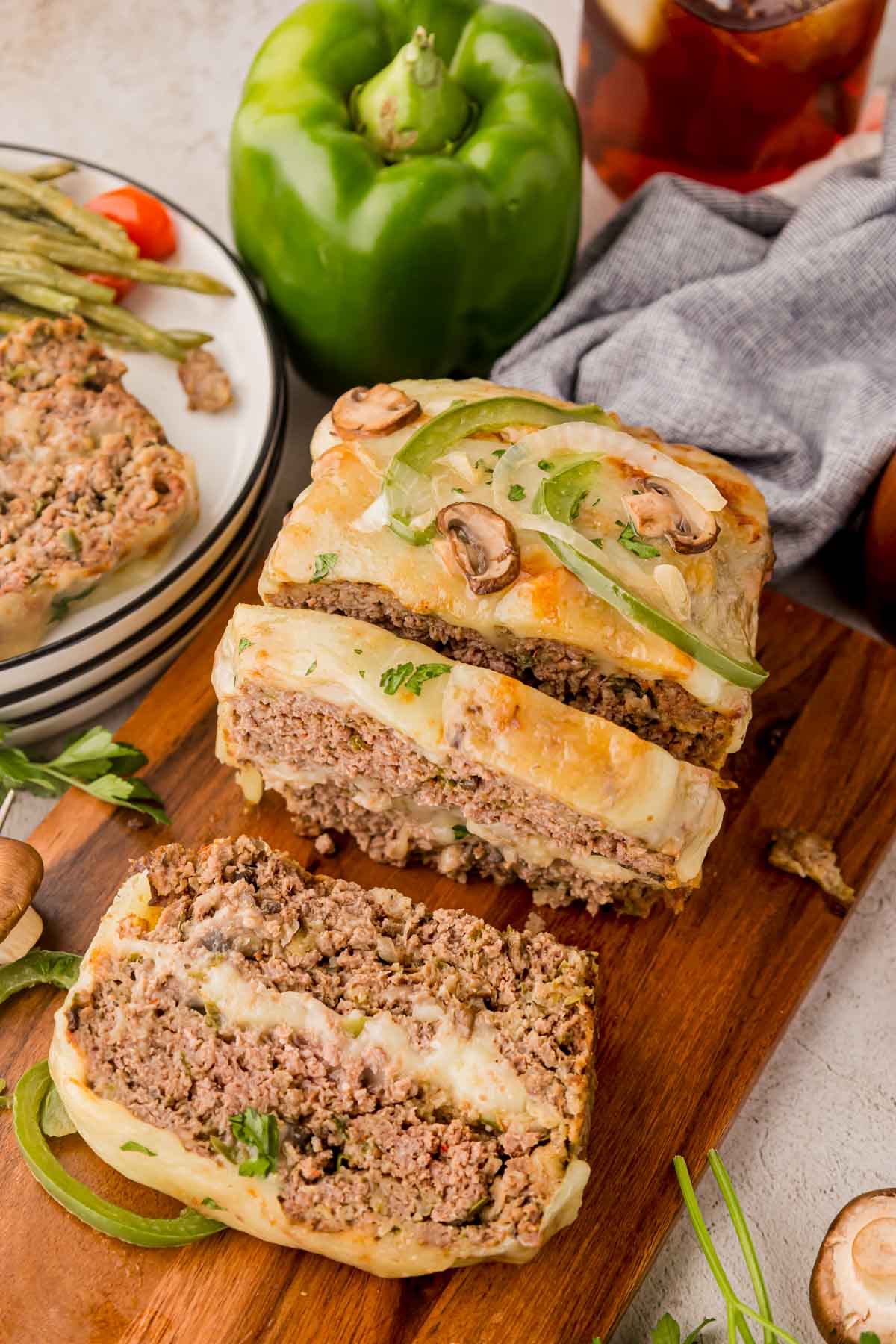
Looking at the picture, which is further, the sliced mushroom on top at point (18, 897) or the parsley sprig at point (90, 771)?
the parsley sprig at point (90, 771)

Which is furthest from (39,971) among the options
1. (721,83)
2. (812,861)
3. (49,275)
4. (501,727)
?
(721,83)

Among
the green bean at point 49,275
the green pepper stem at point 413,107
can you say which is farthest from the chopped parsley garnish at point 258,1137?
the green pepper stem at point 413,107

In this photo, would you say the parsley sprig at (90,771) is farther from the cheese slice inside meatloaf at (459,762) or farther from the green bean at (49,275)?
the green bean at (49,275)

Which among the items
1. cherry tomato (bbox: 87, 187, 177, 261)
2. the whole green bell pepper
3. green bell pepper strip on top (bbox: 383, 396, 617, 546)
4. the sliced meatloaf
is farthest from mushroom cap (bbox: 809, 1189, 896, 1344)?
cherry tomato (bbox: 87, 187, 177, 261)

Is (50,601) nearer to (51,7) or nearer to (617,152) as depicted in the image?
(617,152)

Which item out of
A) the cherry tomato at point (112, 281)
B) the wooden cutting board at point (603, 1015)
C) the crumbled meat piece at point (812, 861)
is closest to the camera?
the wooden cutting board at point (603, 1015)

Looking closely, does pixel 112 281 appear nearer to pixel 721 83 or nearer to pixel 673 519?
pixel 721 83
